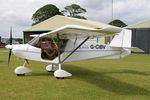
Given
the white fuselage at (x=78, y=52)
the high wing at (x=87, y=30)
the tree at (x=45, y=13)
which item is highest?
the tree at (x=45, y=13)

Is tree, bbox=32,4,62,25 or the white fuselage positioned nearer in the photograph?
the white fuselage

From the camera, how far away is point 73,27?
229 inches

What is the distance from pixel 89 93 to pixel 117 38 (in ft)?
16.7

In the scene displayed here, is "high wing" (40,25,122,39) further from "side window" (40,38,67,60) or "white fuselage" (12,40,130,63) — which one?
"white fuselage" (12,40,130,63)

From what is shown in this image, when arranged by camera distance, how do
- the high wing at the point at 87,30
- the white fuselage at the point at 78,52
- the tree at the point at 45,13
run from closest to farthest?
the high wing at the point at 87,30 → the white fuselage at the point at 78,52 → the tree at the point at 45,13

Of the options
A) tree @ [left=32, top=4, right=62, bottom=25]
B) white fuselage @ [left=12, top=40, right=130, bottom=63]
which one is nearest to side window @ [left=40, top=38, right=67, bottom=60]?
white fuselage @ [left=12, top=40, right=130, bottom=63]

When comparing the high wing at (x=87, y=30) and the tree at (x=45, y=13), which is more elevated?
the tree at (x=45, y=13)

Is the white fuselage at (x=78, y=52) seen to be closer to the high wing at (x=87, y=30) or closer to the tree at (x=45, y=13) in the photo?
the high wing at (x=87, y=30)

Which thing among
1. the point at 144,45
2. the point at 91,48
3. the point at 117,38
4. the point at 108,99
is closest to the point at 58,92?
the point at 108,99

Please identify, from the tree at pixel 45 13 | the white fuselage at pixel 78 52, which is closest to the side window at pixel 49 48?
the white fuselage at pixel 78 52

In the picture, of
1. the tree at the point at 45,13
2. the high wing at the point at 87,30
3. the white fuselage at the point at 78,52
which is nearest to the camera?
the high wing at the point at 87,30

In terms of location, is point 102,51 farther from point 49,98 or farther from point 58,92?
point 49,98

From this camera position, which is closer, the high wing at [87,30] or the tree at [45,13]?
the high wing at [87,30]

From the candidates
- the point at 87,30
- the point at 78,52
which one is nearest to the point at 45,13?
the point at 78,52
